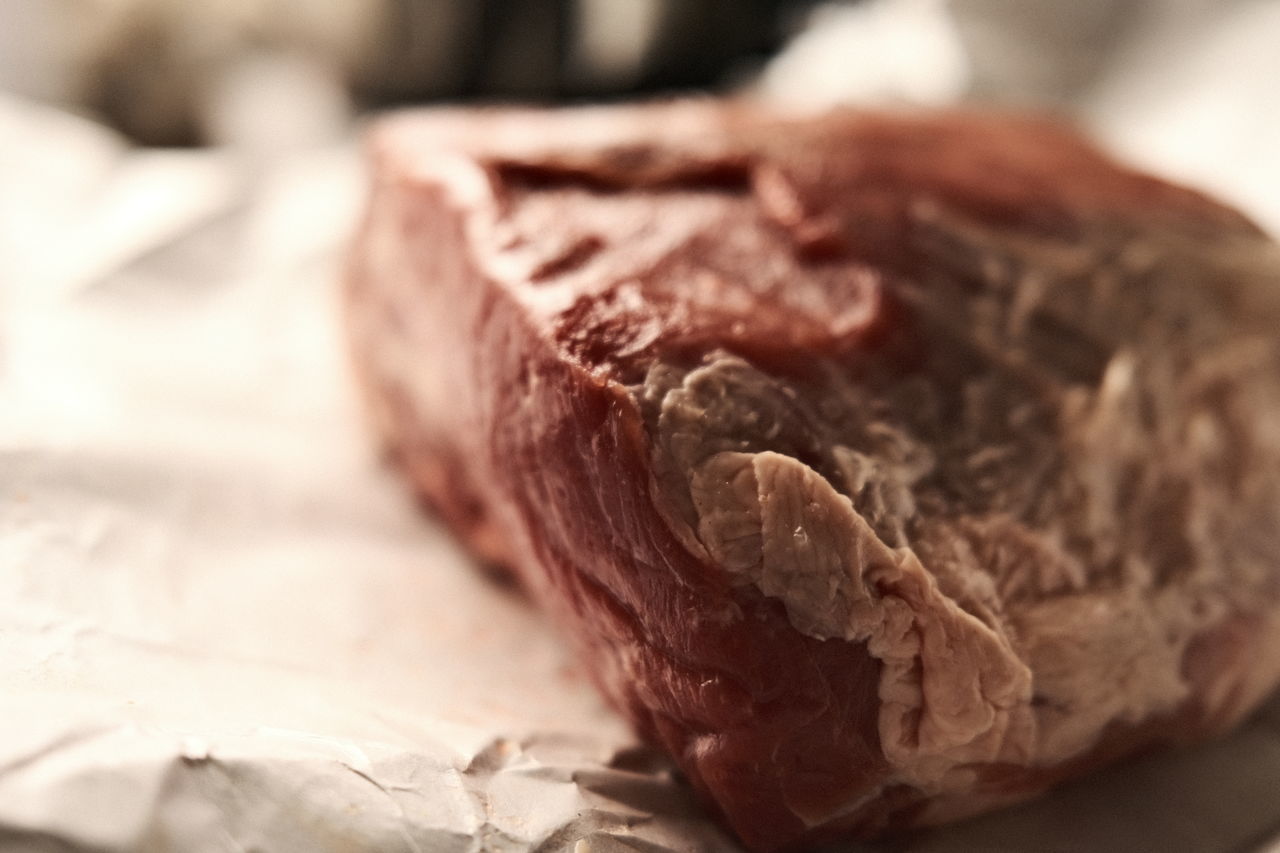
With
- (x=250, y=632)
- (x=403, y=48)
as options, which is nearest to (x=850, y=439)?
(x=250, y=632)

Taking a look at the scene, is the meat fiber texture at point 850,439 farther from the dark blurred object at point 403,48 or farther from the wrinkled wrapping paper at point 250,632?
the dark blurred object at point 403,48

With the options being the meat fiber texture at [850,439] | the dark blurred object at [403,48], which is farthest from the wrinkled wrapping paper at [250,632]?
the dark blurred object at [403,48]

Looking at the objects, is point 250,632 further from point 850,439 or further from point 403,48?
→ point 403,48

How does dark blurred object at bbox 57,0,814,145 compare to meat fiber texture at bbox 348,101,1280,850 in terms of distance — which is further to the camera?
dark blurred object at bbox 57,0,814,145

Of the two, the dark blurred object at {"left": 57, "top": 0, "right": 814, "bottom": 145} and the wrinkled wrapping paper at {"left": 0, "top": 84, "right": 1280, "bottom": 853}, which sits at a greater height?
the dark blurred object at {"left": 57, "top": 0, "right": 814, "bottom": 145}

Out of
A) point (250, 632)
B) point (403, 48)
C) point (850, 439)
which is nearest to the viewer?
point (850, 439)

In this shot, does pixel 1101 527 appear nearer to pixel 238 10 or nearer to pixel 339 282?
pixel 339 282

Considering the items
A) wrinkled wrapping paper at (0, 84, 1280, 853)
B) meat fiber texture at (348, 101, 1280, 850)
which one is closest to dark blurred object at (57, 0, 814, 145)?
wrinkled wrapping paper at (0, 84, 1280, 853)

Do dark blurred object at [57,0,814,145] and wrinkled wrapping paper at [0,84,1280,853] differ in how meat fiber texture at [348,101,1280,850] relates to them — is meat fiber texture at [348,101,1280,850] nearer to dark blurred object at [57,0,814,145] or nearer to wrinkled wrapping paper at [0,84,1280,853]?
wrinkled wrapping paper at [0,84,1280,853]
